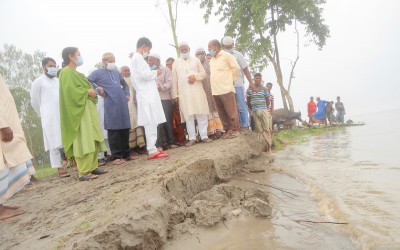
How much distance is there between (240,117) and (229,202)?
329cm

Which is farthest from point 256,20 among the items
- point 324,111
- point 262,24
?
point 324,111

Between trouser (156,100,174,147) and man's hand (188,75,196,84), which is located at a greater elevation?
man's hand (188,75,196,84)

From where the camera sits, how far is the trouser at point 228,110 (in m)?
5.01

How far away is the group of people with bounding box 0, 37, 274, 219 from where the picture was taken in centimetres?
300

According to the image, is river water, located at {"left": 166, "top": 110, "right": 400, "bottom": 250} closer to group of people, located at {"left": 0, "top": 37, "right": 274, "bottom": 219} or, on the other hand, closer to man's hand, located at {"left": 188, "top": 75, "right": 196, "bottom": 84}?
group of people, located at {"left": 0, "top": 37, "right": 274, "bottom": 219}

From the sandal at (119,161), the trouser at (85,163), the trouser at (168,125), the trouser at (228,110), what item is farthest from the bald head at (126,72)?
the trouser at (85,163)

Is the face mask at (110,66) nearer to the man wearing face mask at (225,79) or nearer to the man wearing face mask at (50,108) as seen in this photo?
the man wearing face mask at (50,108)

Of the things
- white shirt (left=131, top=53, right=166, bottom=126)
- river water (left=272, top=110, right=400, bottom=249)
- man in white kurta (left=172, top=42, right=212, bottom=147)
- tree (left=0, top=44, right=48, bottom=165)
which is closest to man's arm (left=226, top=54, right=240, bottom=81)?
man in white kurta (left=172, top=42, right=212, bottom=147)

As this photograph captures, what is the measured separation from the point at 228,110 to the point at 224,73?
59cm

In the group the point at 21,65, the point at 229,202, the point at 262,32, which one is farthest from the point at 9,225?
the point at 21,65

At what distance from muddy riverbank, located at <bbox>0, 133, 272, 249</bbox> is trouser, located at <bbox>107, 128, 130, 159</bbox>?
1.32 meters

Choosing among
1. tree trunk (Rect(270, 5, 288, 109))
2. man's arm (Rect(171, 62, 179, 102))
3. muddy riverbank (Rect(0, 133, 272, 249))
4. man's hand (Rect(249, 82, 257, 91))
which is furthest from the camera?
tree trunk (Rect(270, 5, 288, 109))

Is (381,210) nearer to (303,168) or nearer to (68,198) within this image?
(303,168)

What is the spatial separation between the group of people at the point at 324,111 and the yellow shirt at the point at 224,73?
35.3 ft
